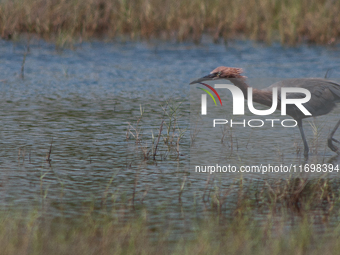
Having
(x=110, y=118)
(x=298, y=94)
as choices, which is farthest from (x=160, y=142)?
(x=298, y=94)

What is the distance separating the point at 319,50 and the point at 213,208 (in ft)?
32.6

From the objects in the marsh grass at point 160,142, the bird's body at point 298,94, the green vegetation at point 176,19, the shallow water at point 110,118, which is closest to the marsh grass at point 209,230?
the shallow water at point 110,118

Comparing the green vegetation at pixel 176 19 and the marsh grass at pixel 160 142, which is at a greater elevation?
the green vegetation at pixel 176 19

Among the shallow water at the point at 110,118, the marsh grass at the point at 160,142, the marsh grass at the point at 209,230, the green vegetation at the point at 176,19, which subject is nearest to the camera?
the marsh grass at the point at 209,230

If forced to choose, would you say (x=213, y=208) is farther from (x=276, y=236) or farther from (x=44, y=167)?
(x=44, y=167)

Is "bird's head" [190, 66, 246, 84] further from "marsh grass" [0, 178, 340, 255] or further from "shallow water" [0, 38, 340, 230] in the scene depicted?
"marsh grass" [0, 178, 340, 255]

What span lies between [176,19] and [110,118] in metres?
7.00

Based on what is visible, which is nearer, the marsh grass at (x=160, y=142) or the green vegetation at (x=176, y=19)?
the marsh grass at (x=160, y=142)

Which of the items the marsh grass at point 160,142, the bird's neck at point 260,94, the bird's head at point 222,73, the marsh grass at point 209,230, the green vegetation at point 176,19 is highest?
the green vegetation at point 176,19

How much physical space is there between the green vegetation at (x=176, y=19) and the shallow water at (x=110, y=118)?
0.41 metres

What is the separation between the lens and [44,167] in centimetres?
638

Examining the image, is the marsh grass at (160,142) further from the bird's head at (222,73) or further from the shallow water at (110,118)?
the bird's head at (222,73)

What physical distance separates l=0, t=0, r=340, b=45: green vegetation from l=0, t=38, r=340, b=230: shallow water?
1.35ft

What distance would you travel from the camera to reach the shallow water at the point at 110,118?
567 centimetres
